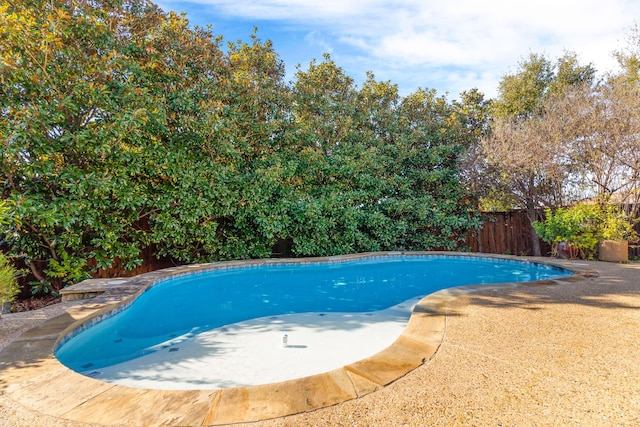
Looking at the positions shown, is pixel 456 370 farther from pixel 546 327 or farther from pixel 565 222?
pixel 565 222

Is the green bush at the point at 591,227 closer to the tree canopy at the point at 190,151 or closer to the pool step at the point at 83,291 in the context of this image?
the tree canopy at the point at 190,151

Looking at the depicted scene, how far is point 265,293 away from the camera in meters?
5.87

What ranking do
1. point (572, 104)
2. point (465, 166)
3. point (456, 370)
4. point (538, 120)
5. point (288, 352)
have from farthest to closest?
point (465, 166), point (538, 120), point (572, 104), point (288, 352), point (456, 370)

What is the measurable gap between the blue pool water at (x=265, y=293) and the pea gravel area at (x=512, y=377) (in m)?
0.82

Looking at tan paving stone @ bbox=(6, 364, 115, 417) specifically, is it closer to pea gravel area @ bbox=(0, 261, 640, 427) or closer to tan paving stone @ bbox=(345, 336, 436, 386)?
pea gravel area @ bbox=(0, 261, 640, 427)

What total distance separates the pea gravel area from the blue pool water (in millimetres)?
818

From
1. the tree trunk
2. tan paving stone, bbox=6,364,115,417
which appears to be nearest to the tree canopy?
the tree trunk

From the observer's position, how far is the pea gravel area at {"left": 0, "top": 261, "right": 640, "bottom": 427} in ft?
5.92

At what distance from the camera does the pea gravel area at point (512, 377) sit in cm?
180

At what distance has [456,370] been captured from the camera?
2.35 m

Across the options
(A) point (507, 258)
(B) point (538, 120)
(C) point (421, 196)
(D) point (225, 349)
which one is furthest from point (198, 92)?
(B) point (538, 120)

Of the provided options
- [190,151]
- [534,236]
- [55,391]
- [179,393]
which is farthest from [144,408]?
[534,236]

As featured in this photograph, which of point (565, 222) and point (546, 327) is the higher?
point (565, 222)

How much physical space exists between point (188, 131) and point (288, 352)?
20.1 feet
